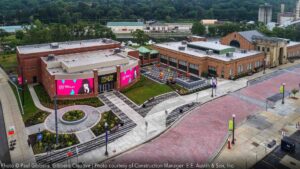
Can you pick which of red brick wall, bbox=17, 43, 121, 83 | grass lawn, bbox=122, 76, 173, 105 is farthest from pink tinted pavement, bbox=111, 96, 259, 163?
red brick wall, bbox=17, 43, 121, 83

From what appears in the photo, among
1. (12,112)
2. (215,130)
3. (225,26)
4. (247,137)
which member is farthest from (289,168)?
(225,26)

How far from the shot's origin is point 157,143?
43.0 meters

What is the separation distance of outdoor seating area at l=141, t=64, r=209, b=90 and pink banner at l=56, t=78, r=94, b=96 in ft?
66.1

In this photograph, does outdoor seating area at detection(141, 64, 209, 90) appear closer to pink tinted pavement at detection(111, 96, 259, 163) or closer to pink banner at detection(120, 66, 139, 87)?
pink banner at detection(120, 66, 139, 87)

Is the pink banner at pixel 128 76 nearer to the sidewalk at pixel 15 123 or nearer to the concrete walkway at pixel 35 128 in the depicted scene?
the concrete walkway at pixel 35 128

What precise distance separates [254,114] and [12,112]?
4851 cm

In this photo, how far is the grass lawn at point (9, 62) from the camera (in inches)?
3179

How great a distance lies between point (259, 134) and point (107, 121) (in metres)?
26.9

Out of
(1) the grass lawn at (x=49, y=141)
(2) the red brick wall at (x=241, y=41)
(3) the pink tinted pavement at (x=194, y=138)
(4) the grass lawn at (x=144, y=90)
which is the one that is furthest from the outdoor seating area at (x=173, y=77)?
(1) the grass lawn at (x=49, y=141)

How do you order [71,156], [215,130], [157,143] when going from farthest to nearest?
[215,130], [157,143], [71,156]

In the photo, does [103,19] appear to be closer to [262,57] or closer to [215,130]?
[262,57]

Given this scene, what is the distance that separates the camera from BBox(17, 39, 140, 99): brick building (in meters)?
58.8

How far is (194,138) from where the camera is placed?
44156 millimetres

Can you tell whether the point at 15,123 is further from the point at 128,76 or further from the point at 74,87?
the point at 128,76
